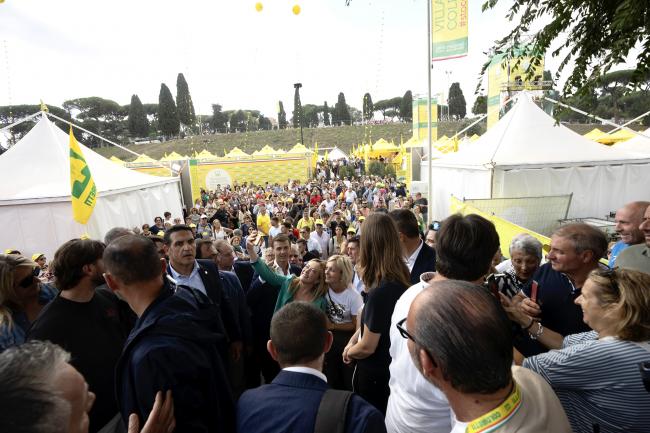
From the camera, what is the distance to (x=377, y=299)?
6.93 feet

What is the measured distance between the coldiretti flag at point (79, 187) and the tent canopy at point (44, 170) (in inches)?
51.4

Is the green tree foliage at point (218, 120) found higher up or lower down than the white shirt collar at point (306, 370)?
higher up

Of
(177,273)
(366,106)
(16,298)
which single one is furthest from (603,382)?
(366,106)

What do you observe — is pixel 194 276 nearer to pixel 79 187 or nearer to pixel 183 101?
pixel 79 187

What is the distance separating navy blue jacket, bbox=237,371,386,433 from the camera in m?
1.32

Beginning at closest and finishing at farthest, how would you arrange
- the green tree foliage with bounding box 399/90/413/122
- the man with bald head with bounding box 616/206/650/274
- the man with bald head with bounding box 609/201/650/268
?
the man with bald head with bounding box 616/206/650/274, the man with bald head with bounding box 609/201/650/268, the green tree foliage with bounding box 399/90/413/122

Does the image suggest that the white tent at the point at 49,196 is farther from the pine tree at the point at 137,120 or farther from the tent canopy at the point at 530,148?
the pine tree at the point at 137,120

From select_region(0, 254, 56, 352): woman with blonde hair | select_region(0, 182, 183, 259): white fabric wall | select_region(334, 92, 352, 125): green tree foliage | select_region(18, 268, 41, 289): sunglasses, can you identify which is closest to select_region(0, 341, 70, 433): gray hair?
select_region(0, 254, 56, 352): woman with blonde hair

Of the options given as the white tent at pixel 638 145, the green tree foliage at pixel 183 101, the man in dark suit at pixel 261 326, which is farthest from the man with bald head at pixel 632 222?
the green tree foliage at pixel 183 101

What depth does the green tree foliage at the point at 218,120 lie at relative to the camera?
85.8m

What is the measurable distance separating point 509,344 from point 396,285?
3.86ft

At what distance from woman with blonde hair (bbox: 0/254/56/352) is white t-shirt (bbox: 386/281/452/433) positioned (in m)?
2.34

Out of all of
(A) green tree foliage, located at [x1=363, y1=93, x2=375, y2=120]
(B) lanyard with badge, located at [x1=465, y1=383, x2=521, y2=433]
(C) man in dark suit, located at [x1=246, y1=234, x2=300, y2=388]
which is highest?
(A) green tree foliage, located at [x1=363, y1=93, x2=375, y2=120]

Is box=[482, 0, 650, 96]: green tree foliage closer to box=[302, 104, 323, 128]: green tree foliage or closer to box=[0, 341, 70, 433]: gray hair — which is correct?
box=[0, 341, 70, 433]: gray hair
